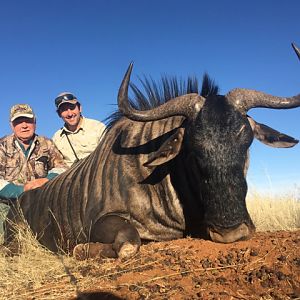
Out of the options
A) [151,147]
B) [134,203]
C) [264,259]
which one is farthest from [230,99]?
[264,259]

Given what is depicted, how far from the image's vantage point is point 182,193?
4.76m

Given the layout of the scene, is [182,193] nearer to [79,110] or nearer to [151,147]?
[151,147]

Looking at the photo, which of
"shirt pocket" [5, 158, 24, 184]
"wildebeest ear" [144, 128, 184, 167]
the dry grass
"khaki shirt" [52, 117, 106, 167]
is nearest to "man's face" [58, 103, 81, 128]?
"khaki shirt" [52, 117, 106, 167]

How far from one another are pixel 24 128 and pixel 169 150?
14.7 ft

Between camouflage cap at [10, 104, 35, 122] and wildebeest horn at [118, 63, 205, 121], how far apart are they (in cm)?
417

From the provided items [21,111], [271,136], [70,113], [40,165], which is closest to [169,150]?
[271,136]

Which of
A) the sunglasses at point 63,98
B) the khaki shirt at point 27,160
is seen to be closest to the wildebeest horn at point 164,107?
the khaki shirt at point 27,160

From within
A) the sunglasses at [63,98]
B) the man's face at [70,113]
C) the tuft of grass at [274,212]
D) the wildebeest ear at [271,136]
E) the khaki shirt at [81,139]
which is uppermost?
the sunglasses at [63,98]

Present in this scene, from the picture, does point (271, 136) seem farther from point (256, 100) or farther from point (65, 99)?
point (65, 99)

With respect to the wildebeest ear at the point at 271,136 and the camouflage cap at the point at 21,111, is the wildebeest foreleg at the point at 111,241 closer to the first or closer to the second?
the wildebeest ear at the point at 271,136

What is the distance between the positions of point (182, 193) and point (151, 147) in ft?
2.03

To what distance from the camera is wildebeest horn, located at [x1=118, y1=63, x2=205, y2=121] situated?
14.9 ft

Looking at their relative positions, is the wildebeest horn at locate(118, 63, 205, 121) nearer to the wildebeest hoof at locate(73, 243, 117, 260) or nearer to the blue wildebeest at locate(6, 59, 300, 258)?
the blue wildebeest at locate(6, 59, 300, 258)

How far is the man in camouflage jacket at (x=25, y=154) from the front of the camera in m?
8.13
